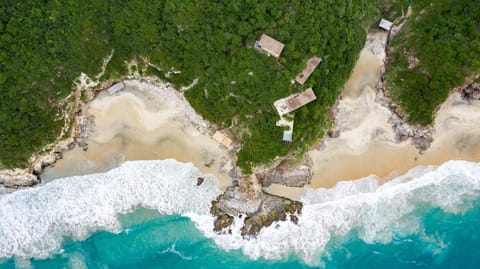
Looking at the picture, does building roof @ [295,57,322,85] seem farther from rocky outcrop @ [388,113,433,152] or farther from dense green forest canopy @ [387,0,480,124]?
rocky outcrop @ [388,113,433,152]

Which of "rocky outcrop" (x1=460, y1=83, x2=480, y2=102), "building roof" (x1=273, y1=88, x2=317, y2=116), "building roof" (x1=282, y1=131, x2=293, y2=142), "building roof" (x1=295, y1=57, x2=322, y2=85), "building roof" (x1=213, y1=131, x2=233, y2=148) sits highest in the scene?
"rocky outcrop" (x1=460, y1=83, x2=480, y2=102)

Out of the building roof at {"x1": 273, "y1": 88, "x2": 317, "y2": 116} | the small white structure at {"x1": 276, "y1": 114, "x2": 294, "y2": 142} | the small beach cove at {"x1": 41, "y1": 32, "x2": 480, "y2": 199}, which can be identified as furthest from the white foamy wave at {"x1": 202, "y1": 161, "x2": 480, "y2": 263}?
the building roof at {"x1": 273, "y1": 88, "x2": 317, "y2": 116}

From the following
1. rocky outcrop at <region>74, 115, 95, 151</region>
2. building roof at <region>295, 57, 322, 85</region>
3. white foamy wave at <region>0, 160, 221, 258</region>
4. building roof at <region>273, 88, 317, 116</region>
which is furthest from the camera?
rocky outcrop at <region>74, 115, 95, 151</region>

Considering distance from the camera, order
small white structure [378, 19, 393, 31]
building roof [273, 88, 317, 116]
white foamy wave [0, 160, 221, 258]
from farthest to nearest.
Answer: small white structure [378, 19, 393, 31]
white foamy wave [0, 160, 221, 258]
building roof [273, 88, 317, 116]

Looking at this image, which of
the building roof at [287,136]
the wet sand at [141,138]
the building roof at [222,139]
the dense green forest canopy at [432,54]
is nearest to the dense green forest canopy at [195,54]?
the building roof at [287,136]

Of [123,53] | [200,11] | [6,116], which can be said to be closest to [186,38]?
[200,11]
